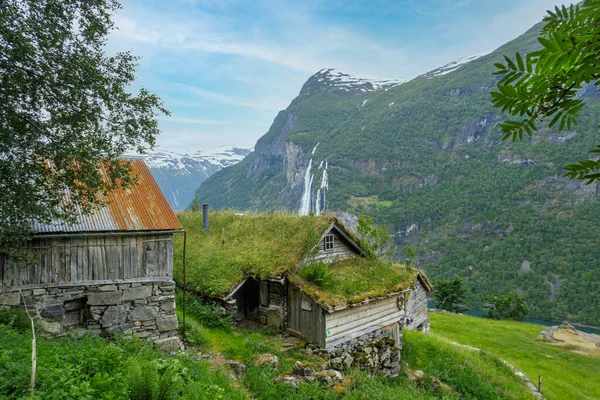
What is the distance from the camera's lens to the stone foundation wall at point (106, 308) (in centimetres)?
1083

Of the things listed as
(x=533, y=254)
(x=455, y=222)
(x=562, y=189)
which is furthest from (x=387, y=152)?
(x=533, y=254)

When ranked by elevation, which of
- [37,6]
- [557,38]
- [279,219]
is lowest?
[279,219]

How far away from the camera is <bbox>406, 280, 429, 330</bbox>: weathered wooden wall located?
1100 inches

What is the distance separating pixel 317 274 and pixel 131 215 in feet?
27.4

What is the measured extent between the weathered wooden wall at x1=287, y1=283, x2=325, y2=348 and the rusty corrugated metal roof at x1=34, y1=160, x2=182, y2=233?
6.63 m

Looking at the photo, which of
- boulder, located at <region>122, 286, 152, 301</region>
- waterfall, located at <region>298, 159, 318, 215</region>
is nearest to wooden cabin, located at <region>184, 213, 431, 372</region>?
boulder, located at <region>122, 286, 152, 301</region>

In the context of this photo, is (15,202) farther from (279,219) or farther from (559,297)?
(559,297)

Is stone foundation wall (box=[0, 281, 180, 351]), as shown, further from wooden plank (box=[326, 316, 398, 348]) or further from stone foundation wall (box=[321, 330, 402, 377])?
stone foundation wall (box=[321, 330, 402, 377])

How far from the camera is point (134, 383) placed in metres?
6.16

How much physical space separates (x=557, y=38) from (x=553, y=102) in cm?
30

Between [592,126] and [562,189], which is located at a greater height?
[592,126]

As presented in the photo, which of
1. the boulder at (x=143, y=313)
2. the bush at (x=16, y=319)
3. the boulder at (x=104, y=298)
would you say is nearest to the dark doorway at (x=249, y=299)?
the boulder at (x=143, y=313)

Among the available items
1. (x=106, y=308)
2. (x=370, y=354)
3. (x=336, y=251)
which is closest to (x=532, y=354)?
(x=370, y=354)

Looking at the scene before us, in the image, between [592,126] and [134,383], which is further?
[592,126]
